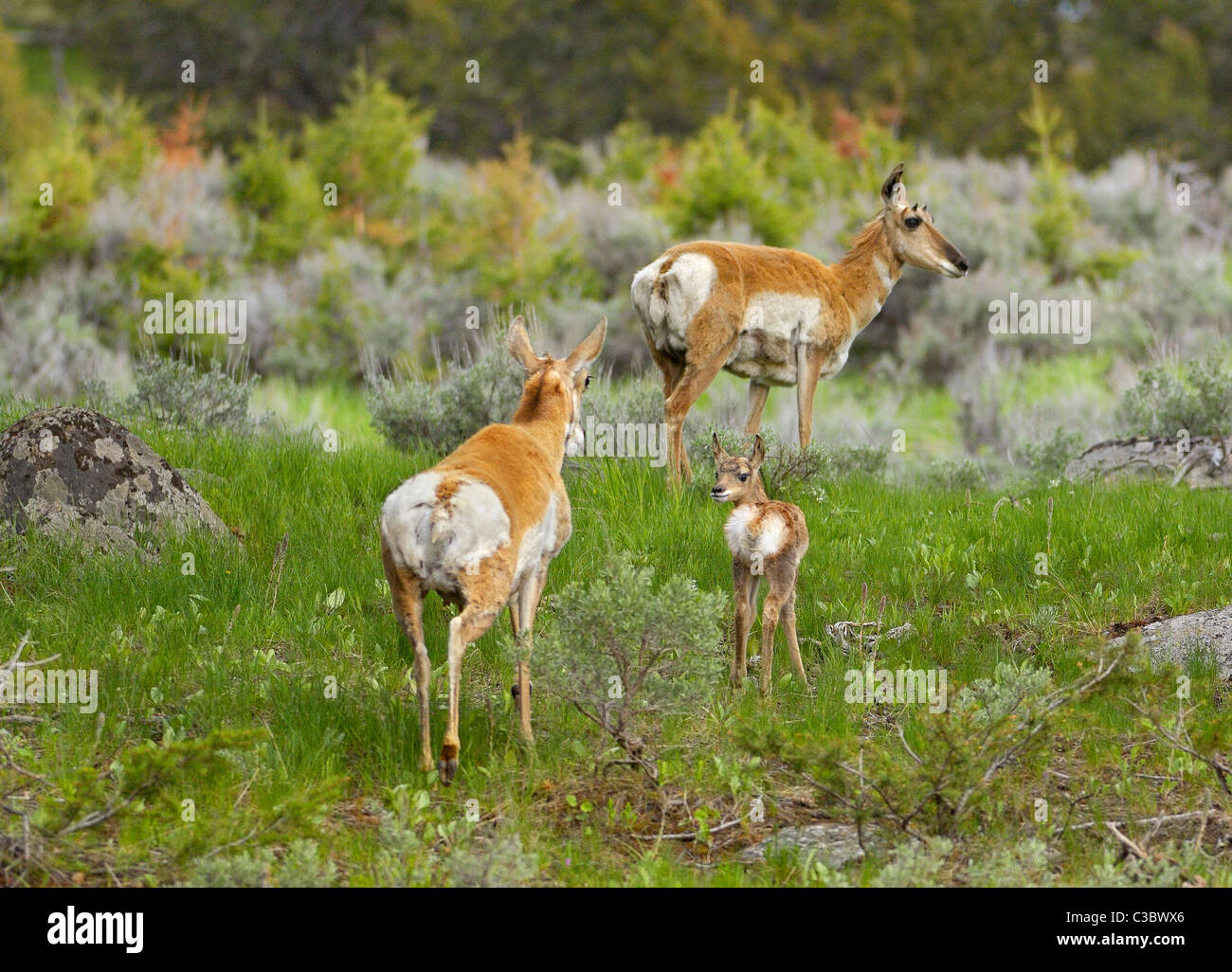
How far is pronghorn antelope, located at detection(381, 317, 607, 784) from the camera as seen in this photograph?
6.04 metres

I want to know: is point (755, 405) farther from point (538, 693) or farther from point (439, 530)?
point (439, 530)

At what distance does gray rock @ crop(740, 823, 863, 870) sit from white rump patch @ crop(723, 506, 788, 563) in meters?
1.40

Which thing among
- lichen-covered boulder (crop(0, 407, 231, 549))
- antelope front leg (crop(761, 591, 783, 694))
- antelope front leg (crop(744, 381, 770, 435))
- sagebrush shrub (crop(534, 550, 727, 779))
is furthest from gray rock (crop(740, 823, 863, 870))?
antelope front leg (crop(744, 381, 770, 435))

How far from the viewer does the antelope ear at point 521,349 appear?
7.50 metres

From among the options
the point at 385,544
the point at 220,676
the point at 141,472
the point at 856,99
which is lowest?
the point at 220,676

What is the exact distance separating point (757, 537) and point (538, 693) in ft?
4.16

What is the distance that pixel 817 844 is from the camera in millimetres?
6312

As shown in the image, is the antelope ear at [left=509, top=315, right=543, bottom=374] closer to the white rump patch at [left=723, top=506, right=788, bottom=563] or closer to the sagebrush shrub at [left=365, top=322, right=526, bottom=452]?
the white rump patch at [left=723, top=506, right=788, bottom=563]

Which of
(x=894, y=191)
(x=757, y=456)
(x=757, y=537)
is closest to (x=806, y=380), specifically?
(x=894, y=191)

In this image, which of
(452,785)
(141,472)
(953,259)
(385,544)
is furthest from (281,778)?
(953,259)

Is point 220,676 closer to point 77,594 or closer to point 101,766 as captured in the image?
point 101,766

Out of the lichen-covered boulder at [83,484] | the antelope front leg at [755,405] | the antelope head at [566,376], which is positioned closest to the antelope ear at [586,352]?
the antelope head at [566,376]

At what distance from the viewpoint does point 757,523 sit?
7430 millimetres

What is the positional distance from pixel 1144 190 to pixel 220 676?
21.9m
